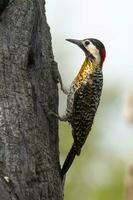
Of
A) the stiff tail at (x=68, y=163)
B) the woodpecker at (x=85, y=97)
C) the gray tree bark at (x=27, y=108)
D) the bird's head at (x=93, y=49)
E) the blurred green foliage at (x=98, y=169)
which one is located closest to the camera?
the gray tree bark at (x=27, y=108)

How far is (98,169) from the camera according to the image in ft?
66.3

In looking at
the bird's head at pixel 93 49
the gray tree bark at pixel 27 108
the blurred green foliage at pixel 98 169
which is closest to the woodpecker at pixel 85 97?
the bird's head at pixel 93 49

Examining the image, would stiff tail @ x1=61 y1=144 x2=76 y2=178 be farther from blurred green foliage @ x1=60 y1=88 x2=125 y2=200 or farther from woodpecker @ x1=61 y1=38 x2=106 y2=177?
blurred green foliage @ x1=60 y1=88 x2=125 y2=200

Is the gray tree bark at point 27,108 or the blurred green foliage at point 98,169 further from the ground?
the gray tree bark at point 27,108

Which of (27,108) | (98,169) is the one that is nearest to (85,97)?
(27,108)

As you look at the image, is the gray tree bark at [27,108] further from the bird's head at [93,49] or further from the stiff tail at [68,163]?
the bird's head at [93,49]

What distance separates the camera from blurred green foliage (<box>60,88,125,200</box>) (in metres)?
18.9

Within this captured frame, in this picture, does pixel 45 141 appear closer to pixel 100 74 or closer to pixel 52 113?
pixel 52 113

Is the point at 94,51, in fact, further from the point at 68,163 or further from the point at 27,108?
the point at 27,108

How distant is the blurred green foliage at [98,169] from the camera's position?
18.9 metres

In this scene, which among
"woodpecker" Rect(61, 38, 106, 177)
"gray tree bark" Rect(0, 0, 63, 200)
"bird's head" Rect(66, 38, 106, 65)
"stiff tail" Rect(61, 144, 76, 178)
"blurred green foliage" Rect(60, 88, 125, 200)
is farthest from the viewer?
"blurred green foliage" Rect(60, 88, 125, 200)

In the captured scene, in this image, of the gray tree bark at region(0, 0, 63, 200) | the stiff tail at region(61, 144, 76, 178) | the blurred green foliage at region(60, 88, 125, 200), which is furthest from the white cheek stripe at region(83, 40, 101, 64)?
the blurred green foliage at region(60, 88, 125, 200)

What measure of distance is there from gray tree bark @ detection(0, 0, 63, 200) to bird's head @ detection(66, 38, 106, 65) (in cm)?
68

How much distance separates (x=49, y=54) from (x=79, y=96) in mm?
554
